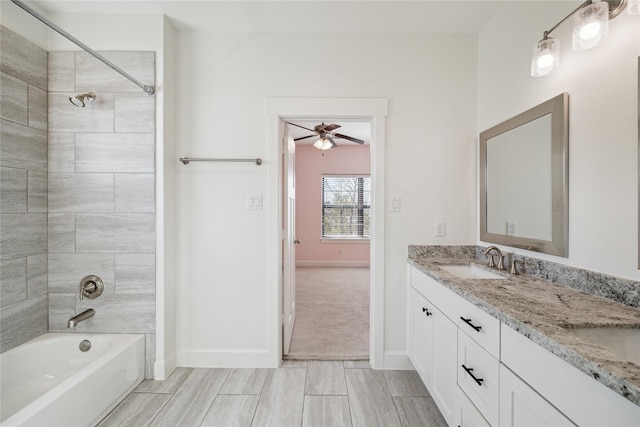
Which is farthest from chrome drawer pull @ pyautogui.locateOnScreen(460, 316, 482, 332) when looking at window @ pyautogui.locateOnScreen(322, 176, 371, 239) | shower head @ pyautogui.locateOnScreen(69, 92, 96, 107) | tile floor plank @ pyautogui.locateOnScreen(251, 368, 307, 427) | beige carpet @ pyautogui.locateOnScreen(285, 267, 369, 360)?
window @ pyautogui.locateOnScreen(322, 176, 371, 239)

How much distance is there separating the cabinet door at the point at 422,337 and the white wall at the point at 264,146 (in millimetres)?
183

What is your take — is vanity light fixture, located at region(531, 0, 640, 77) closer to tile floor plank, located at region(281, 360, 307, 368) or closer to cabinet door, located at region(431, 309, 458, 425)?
cabinet door, located at region(431, 309, 458, 425)

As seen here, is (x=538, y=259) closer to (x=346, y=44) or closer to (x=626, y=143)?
(x=626, y=143)

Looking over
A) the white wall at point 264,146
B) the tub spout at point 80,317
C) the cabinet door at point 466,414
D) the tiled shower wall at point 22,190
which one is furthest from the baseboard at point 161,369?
the cabinet door at point 466,414

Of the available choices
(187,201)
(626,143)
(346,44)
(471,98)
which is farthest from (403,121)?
(187,201)

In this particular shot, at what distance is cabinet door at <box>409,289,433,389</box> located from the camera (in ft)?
5.64

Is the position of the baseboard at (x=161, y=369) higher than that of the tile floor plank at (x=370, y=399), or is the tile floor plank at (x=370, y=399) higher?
the baseboard at (x=161, y=369)

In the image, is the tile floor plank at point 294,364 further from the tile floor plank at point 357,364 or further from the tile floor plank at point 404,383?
the tile floor plank at point 404,383

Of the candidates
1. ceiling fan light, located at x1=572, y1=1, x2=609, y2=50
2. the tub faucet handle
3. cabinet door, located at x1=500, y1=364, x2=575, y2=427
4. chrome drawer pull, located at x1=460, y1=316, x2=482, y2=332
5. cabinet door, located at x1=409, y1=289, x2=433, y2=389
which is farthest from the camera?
the tub faucet handle

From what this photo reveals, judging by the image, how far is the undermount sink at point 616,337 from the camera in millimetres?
919

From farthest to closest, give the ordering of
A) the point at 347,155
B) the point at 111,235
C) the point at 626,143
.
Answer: the point at 347,155 → the point at 111,235 → the point at 626,143

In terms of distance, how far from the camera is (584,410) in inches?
28.6

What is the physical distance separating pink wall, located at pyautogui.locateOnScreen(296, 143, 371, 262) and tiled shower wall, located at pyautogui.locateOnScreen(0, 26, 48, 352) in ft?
14.4

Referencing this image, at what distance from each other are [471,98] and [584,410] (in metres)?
2.11
